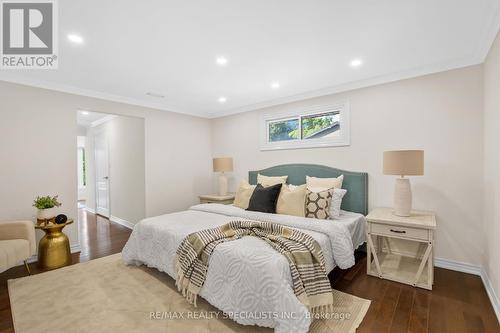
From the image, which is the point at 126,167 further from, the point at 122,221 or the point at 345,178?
the point at 345,178

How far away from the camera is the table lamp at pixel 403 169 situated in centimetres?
251

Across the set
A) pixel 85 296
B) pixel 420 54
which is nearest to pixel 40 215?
pixel 85 296

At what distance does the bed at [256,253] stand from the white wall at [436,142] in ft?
1.13

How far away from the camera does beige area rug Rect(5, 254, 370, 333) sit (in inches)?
71.8

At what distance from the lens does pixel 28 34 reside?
7.19ft

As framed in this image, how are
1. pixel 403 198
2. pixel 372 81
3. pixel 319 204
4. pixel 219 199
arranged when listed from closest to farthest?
pixel 403 198 → pixel 319 204 → pixel 372 81 → pixel 219 199

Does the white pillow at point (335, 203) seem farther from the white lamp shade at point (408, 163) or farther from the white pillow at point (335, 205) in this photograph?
the white lamp shade at point (408, 163)

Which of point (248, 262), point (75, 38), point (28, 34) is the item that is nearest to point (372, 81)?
point (248, 262)

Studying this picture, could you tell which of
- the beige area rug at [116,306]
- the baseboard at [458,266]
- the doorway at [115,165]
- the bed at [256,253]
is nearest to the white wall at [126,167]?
the doorway at [115,165]

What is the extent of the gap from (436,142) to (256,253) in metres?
2.59

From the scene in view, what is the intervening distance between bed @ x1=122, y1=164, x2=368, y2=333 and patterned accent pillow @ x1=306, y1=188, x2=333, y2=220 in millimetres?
166

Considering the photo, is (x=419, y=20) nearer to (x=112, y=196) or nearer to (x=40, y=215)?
(x=40, y=215)

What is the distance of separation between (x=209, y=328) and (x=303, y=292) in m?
0.78

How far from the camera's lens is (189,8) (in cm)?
182
